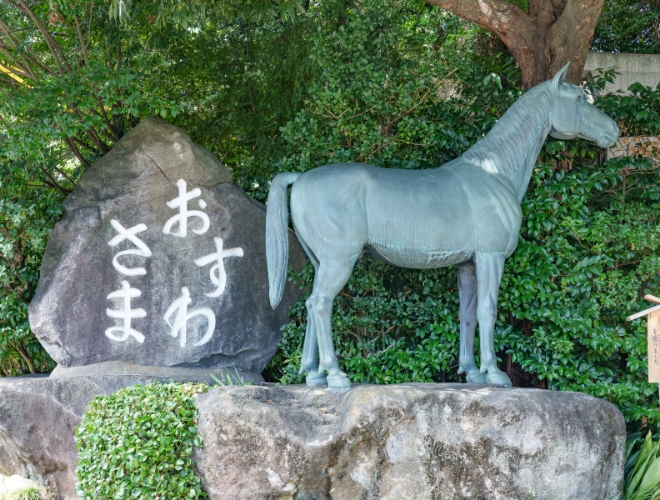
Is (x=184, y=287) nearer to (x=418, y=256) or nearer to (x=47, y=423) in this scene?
(x=47, y=423)

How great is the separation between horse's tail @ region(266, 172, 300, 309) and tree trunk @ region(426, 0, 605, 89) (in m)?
2.60

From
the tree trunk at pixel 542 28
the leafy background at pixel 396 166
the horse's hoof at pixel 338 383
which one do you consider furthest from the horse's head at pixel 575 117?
the horse's hoof at pixel 338 383

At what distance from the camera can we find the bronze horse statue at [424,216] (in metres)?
5.32

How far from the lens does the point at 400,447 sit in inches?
183

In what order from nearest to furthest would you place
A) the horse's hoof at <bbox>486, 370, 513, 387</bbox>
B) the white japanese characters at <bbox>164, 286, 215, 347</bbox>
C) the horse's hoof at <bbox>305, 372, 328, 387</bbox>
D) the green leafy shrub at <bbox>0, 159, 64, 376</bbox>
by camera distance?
the horse's hoof at <bbox>486, 370, 513, 387</bbox>
the horse's hoof at <bbox>305, 372, 328, 387</bbox>
the white japanese characters at <bbox>164, 286, 215, 347</bbox>
the green leafy shrub at <bbox>0, 159, 64, 376</bbox>

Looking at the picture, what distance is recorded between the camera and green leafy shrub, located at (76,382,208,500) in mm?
4664

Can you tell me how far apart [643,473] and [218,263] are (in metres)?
3.88

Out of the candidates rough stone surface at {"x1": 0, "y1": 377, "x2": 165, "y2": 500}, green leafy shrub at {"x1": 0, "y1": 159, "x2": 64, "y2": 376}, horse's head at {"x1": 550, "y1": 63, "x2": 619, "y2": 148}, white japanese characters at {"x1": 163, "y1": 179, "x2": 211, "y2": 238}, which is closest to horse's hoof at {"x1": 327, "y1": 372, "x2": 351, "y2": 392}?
rough stone surface at {"x1": 0, "y1": 377, "x2": 165, "y2": 500}

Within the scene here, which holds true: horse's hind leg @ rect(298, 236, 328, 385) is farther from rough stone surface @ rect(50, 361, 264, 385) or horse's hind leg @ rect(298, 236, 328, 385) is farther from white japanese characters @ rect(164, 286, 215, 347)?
white japanese characters @ rect(164, 286, 215, 347)

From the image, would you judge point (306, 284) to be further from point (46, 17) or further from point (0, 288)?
point (46, 17)

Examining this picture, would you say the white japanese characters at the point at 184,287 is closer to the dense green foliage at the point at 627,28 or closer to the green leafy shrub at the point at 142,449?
the green leafy shrub at the point at 142,449

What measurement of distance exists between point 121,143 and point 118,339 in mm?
1831

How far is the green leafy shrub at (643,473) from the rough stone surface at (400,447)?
58 centimetres

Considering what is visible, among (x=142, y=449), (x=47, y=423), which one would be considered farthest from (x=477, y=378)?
(x=47, y=423)
